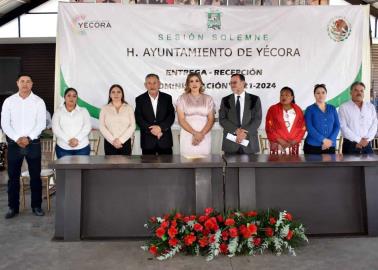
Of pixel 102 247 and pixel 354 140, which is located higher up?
pixel 354 140

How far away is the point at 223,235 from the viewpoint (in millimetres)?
3020

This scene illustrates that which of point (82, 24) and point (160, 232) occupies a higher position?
point (82, 24)

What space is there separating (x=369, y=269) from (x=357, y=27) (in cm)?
351

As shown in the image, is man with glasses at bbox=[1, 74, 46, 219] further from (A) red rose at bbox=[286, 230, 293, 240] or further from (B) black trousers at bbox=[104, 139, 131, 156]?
(A) red rose at bbox=[286, 230, 293, 240]

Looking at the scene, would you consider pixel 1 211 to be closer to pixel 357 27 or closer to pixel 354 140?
pixel 354 140

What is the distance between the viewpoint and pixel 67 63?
5.17 m

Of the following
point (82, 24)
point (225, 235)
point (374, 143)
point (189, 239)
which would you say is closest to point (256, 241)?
point (225, 235)

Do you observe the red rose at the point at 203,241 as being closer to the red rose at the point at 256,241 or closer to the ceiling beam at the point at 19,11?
the red rose at the point at 256,241

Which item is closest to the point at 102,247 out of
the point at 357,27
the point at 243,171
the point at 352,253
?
the point at 243,171

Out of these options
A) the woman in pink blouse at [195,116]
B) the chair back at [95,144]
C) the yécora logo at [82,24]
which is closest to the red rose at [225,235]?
the woman in pink blouse at [195,116]

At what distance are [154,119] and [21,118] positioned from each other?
4.19ft

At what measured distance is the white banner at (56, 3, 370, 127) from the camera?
17.0ft

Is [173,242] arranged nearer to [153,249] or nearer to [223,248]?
[153,249]

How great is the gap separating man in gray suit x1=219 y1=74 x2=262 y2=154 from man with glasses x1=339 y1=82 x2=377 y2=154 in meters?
0.97
